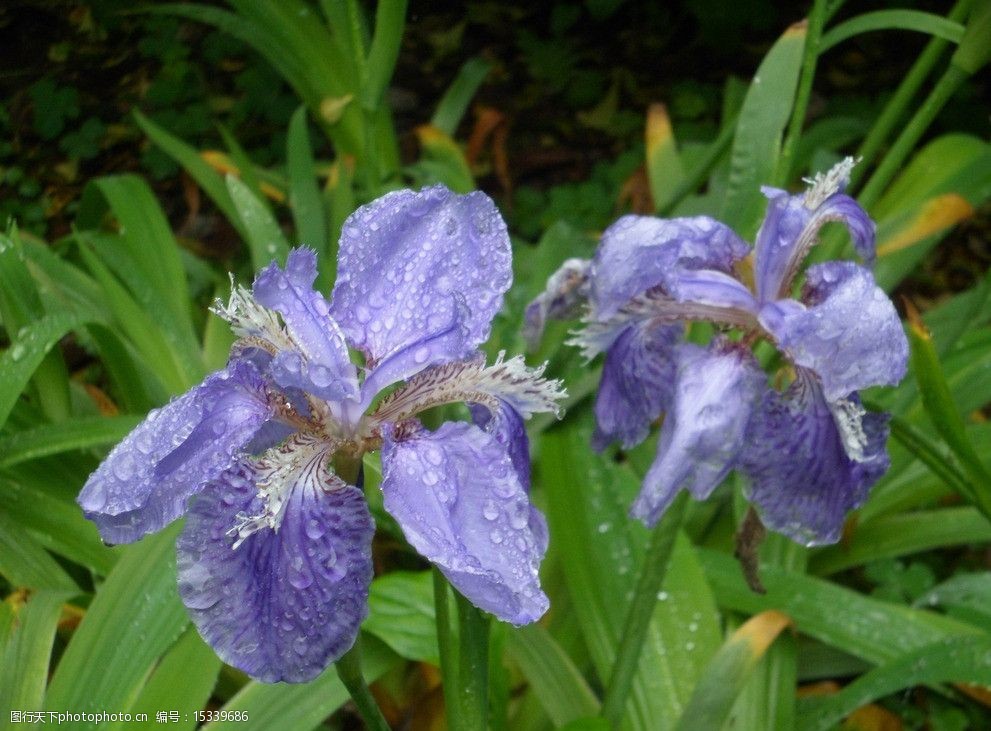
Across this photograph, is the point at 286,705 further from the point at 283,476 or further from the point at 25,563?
the point at 283,476

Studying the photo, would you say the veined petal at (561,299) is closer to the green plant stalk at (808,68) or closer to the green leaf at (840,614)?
the green plant stalk at (808,68)

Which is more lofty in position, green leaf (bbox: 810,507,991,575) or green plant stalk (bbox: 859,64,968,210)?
green plant stalk (bbox: 859,64,968,210)

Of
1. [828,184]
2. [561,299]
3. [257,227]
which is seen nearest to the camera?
[828,184]

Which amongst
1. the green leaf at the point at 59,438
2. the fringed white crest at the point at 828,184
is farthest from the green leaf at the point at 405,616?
the fringed white crest at the point at 828,184

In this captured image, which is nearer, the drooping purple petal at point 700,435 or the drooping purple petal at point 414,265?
the drooping purple petal at point 414,265

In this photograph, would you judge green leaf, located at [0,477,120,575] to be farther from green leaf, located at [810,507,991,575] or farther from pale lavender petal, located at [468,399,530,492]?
green leaf, located at [810,507,991,575]

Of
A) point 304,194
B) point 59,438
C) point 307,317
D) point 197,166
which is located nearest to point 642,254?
point 307,317

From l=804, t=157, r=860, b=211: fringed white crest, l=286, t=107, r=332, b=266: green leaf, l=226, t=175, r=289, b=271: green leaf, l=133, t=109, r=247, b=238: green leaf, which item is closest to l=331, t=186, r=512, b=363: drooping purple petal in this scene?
l=804, t=157, r=860, b=211: fringed white crest
